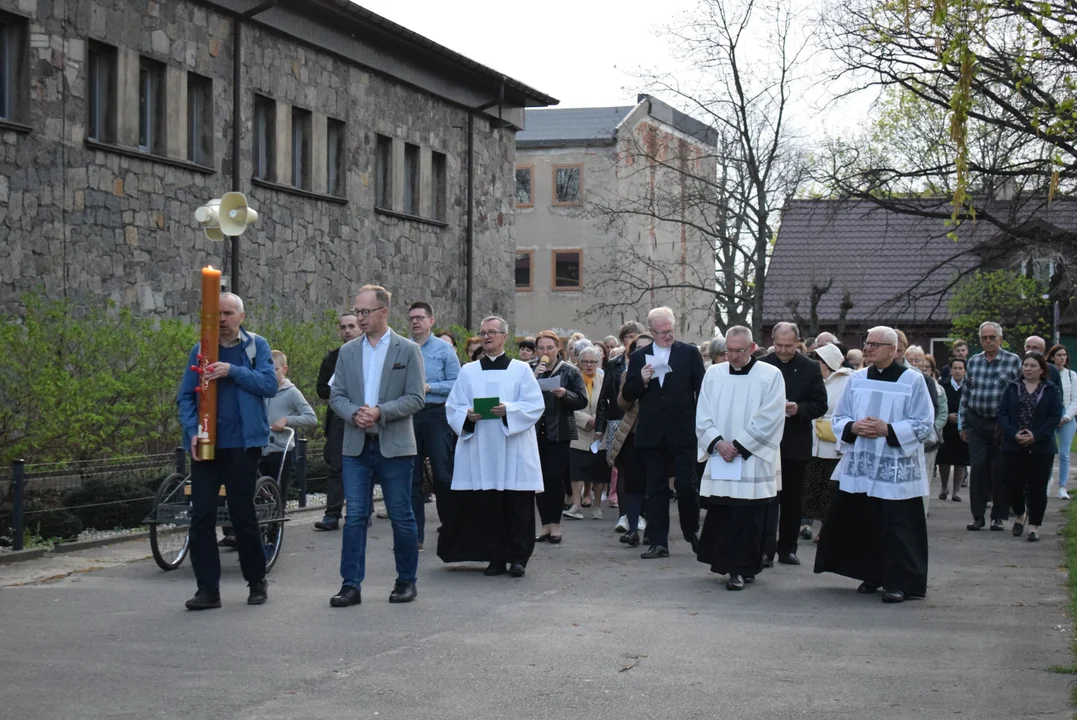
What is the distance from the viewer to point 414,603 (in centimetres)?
1014

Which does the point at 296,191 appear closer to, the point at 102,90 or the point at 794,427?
the point at 102,90

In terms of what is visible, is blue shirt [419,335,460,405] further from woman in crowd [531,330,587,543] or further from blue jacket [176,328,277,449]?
blue jacket [176,328,277,449]

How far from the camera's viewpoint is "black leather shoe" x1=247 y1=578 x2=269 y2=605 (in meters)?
10.0

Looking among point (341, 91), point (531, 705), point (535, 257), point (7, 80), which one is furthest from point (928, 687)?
point (535, 257)

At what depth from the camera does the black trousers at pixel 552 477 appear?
14.1m

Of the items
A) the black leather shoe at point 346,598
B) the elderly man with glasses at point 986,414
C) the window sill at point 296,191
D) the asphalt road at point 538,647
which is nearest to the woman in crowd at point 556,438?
the asphalt road at point 538,647

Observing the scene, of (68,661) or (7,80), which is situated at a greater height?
(7,80)

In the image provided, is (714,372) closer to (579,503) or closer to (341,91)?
(579,503)

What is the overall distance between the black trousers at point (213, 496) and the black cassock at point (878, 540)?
4064mm

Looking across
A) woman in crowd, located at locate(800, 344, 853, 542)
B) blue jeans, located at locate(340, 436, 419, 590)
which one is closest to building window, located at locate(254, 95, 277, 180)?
woman in crowd, located at locate(800, 344, 853, 542)

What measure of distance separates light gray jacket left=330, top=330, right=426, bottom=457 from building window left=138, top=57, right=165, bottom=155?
12.0m

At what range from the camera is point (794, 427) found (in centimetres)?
1284

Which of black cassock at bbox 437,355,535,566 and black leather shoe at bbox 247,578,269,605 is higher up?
black cassock at bbox 437,355,535,566

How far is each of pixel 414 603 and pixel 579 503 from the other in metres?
7.22
